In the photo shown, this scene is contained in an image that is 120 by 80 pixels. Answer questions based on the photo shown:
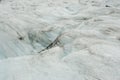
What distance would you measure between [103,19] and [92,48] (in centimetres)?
70

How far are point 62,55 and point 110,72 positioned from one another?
1.43 feet

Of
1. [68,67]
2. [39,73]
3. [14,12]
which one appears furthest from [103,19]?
[14,12]

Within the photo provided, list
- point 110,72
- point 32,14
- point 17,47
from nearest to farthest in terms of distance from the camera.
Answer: point 110,72 < point 17,47 < point 32,14

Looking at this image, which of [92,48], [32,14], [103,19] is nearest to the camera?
[92,48]

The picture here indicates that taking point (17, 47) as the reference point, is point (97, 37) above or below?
above

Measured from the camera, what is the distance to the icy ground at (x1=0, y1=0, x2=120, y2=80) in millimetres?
1347

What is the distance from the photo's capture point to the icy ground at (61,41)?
1347 mm

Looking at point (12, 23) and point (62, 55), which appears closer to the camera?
point (62, 55)

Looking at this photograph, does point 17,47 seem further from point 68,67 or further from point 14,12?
point 14,12

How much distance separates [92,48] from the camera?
1517 millimetres

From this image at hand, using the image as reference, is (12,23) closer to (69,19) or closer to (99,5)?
(69,19)

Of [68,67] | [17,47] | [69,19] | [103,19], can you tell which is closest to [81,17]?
[69,19]

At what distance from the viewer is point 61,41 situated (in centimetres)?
180

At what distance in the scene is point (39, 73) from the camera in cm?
137
